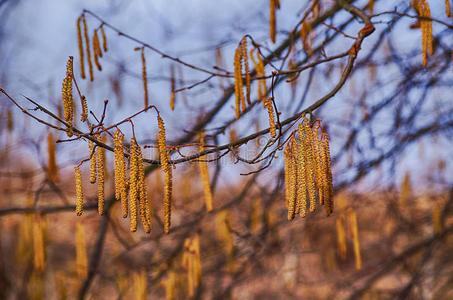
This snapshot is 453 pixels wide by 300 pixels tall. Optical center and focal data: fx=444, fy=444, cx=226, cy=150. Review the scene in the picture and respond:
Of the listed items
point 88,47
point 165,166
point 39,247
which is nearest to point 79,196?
point 165,166

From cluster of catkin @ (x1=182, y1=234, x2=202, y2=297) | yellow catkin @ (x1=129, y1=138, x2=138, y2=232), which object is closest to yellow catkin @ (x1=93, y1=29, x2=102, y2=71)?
cluster of catkin @ (x1=182, y1=234, x2=202, y2=297)

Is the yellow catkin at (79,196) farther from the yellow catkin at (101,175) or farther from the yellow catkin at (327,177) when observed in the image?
the yellow catkin at (327,177)

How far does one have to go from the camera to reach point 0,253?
4879 millimetres

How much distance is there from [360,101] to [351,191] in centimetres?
90

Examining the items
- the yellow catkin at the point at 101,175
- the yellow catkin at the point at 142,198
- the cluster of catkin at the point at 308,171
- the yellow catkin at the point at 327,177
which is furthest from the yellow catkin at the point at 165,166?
the yellow catkin at the point at 327,177

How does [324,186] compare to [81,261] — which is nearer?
[324,186]

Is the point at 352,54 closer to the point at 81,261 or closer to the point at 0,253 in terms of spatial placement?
the point at 81,261

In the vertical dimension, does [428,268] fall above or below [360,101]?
below

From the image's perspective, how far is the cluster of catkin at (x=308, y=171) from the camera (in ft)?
4.34

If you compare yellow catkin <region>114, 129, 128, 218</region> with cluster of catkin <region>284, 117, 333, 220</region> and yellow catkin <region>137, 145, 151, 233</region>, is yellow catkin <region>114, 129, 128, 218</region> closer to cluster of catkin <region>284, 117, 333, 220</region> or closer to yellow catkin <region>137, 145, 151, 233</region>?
yellow catkin <region>137, 145, 151, 233</region>

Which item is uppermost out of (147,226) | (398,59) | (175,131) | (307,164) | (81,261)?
(398,59)

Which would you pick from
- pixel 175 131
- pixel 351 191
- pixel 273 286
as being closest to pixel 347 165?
pixel 351 191

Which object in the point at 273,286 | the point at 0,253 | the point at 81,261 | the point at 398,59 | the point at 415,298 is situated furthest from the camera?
the point at 273,286

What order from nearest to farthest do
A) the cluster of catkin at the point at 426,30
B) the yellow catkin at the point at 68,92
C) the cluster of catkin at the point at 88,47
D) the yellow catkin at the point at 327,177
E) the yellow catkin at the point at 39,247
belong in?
the yellow catkin at the point at 68,92, the yellow catkin at the point at 327,177, the cluster of catkin at the point at 426,30, the cluster of catkin at the point at 88,47, the yellow catkin at the point at 39,247
